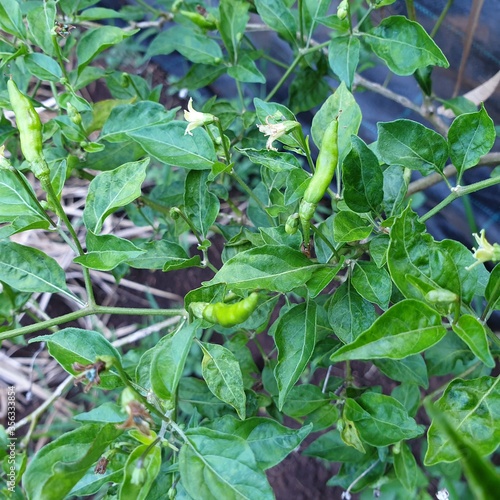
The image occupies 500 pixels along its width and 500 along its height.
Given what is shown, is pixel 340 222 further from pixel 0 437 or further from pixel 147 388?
pixel 0 437

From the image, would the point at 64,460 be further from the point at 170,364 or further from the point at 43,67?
the point at 43,67

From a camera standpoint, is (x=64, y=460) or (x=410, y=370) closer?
(x=64, y=460)

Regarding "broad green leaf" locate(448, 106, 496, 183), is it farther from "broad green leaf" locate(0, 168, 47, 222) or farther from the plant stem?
"broad green leaf" locate(0, 168, 47, 222)

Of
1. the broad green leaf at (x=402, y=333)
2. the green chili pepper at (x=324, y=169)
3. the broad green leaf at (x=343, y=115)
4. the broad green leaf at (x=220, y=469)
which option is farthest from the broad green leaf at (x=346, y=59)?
the broad green leaf at (x=220, y=469)

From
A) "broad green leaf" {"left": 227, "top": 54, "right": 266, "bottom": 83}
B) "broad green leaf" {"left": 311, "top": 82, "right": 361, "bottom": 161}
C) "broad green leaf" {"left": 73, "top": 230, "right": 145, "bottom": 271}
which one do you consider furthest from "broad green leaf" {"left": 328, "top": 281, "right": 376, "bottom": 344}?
"broad green leaf" {"left": 227, "top": 54, "right": 266, "bottom": 83}

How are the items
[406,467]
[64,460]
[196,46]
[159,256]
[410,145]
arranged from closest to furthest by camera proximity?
[64,460], [410,145], [159,256], [406,467], [196,46]

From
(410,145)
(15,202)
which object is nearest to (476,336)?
(410,145)

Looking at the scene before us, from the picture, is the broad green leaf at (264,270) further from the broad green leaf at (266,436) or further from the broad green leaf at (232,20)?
the broad green leaf at (232,20)
